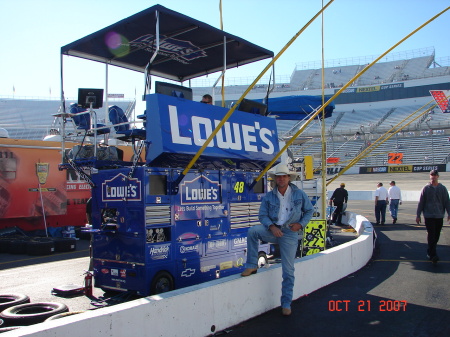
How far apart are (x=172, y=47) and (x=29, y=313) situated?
532cm

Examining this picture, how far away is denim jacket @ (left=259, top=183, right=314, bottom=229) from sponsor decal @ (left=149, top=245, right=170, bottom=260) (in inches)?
60.3

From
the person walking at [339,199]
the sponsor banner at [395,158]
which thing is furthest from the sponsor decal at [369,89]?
the person walking at [339,199]

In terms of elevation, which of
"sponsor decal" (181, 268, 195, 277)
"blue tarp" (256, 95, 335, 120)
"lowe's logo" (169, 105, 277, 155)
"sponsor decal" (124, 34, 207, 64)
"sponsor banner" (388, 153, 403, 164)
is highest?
→ "sponsor decal" (124, 34, 207, 64)

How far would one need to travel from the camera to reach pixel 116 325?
12.5 ft

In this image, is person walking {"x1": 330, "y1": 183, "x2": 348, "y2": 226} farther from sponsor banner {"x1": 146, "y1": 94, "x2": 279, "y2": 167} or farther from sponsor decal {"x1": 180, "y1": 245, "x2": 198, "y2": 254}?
sponsor decal {"x1": 180, "y1": 245, "x2": 198, "y2": 254}

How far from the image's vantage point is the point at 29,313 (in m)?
5.66

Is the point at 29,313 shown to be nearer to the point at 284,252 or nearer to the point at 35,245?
the point at 284,252

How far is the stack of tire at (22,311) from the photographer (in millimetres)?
5094

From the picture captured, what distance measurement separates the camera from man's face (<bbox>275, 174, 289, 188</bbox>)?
18.6 feet

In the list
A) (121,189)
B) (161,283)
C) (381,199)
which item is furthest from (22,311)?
(381,199)

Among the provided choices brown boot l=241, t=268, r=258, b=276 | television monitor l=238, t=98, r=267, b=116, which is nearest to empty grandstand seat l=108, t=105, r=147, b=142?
television monitor l=238, t=98, r=267, b=116

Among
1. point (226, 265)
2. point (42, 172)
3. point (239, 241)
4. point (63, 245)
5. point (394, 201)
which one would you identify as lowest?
point (63, 245)

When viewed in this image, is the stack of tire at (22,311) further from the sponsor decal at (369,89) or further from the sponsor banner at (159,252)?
the sponsor decal at (369,89)

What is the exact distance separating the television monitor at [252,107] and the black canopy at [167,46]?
1281mm
